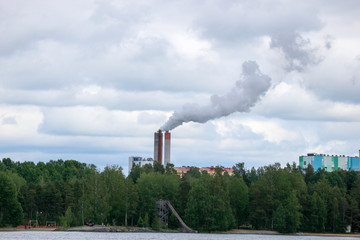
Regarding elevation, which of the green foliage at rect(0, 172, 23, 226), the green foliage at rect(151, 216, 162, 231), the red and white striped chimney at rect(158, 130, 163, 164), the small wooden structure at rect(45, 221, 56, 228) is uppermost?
the red and white striped chimney at rect(158, 130, 163, 164)

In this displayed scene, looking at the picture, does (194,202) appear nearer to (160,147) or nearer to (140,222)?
(140,222)

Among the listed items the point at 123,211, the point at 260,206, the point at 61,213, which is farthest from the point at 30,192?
the point at 260,206

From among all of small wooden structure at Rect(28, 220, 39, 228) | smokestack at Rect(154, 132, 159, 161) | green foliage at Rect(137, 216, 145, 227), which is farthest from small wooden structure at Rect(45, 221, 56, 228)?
smokestack at Rect(154, 132, 159, 161)

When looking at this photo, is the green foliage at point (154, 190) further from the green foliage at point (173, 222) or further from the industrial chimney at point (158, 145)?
the industrial chimney at point (158, 145)

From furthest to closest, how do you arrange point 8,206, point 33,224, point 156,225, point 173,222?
point 33,224 < point 173,222 < point 156,225 < point 8,206

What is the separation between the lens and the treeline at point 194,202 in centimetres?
10138

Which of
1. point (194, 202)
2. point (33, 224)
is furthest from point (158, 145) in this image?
point (194, 202)

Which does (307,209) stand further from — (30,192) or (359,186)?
(30,192)

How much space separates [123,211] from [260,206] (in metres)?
24.5

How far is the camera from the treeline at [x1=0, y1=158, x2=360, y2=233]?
101375 mm

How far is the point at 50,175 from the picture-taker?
161000mm

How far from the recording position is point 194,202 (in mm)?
102312

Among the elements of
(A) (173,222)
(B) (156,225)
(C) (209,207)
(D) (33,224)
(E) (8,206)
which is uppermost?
(C) (209,207)

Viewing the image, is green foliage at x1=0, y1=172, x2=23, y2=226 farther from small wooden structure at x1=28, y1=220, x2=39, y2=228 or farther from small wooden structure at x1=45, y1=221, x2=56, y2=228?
small wooden structure at x1=45, y1=221, x2=56, y2=228
